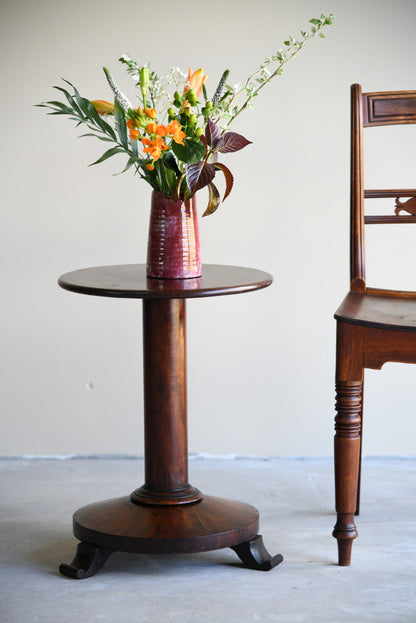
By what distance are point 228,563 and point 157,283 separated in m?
0.63

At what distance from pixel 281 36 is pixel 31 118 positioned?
0.78 m

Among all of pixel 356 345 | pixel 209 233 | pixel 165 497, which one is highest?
pixel 209 233

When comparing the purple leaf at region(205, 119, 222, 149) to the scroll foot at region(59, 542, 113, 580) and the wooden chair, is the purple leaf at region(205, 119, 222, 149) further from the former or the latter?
the scroll foot at region(59, 542, 113, 580)

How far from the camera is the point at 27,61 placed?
248 centimetres

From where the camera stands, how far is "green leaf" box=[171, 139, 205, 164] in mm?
1646

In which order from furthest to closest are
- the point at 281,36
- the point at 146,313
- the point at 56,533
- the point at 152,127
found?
the point at 281,36 → the point at 56,533 → the point at 146,313 → the point at 152,127

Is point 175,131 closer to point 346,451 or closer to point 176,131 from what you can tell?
point 176,131

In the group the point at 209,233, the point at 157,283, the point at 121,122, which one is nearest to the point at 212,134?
the point at 121,122

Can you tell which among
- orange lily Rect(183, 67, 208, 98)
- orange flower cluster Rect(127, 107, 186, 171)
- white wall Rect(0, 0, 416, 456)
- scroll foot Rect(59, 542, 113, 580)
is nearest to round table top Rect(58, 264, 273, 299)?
orange flower cluster Rect(127, 107, 186, 171)

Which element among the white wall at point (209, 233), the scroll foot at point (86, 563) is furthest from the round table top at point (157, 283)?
the white wall at point (209, 233)

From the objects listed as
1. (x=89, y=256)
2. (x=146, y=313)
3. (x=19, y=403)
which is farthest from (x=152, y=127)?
(x=19, y=403)

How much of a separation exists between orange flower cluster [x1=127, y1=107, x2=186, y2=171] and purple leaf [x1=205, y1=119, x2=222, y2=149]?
0.19 feet

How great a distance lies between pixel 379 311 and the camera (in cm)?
176

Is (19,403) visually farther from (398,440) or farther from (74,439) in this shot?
(398,440)
